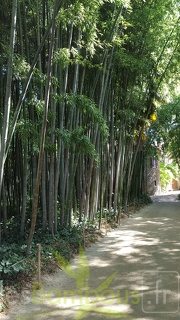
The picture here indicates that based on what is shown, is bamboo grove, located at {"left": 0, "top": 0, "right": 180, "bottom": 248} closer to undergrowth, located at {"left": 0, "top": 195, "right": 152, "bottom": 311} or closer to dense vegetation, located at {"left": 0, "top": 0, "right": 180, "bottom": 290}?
dense vegetation, located at {"left": 0, "top": 0, "right": 180, "bottom": 290}

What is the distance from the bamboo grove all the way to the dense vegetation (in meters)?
0.02

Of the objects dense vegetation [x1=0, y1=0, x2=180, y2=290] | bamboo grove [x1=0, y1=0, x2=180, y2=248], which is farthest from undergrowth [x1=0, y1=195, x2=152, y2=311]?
bamboo grove [x1=0, y1=0, x2=180, y2=248]

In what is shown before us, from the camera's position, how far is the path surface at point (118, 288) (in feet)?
9.39

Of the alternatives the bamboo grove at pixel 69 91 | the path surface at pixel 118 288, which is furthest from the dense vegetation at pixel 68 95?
the path surface at pixel 118 288

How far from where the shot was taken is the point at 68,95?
14.3 ft

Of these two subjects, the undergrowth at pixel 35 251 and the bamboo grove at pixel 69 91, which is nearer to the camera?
the undergrowth at pixel 35 251

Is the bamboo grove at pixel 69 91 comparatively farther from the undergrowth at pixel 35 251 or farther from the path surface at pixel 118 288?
the path surface at pixel 118 288

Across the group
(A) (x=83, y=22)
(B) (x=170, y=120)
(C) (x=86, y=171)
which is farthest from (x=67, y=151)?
(B) (x=170, y=120)

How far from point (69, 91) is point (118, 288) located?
11.2ft

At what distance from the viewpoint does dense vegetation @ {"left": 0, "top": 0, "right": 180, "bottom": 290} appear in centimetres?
396

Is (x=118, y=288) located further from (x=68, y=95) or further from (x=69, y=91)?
(x=69, y=91)

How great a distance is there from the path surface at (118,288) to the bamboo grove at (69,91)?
2.53 ft

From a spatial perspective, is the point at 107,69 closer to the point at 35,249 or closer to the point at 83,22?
the point at 83,22

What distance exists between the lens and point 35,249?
4.04 meters
